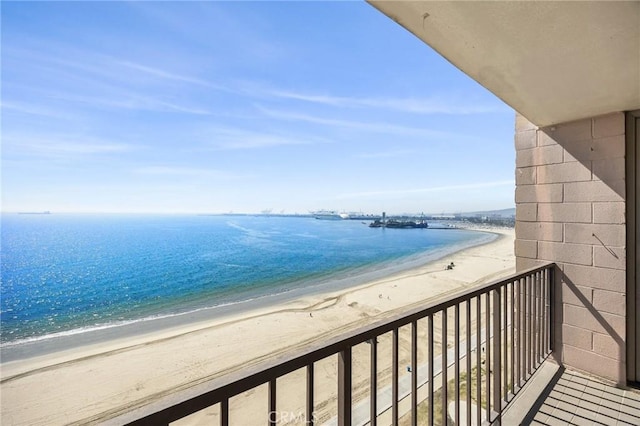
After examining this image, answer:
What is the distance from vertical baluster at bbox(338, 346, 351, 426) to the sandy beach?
447 centimetres

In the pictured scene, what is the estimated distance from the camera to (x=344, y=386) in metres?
0.98

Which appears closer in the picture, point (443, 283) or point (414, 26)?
point (414, 26)

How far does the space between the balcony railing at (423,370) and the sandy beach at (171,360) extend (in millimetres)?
3210

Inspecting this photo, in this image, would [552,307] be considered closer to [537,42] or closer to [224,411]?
[537,42]

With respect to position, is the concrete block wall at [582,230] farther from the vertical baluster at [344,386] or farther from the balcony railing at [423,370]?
the vertical baluster at [344,386]

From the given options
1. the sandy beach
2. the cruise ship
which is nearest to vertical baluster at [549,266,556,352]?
the sandy beach

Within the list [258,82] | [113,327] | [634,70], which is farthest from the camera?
[258,82]

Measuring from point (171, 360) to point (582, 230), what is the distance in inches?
374

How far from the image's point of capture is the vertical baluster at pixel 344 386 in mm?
961

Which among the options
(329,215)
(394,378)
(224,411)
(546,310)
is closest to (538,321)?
(546,310)

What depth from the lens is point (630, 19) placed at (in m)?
1.21

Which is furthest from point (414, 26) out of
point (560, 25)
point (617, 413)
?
point (617, 413)

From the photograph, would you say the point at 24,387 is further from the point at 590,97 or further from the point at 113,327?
the point at 590,97

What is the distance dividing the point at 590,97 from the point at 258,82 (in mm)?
23549
